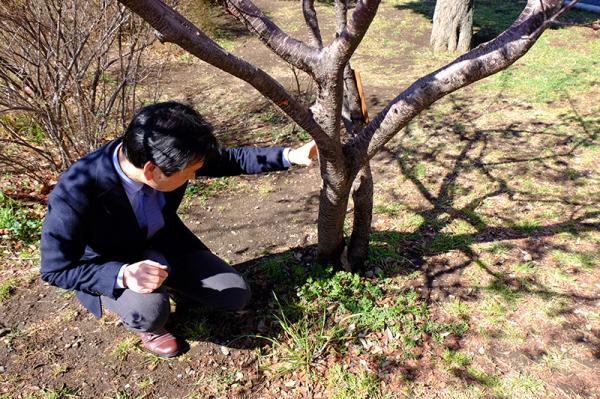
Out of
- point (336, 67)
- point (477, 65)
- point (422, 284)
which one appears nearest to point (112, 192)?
point (336, 67)

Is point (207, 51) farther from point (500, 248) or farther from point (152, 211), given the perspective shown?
point (500, 248)

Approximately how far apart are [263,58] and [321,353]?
6.58 meters

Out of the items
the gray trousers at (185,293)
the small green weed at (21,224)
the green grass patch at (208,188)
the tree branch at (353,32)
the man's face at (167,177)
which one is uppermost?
the tree branch at (353,32)

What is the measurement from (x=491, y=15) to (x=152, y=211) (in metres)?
9.35

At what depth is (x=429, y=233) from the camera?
10.9ft

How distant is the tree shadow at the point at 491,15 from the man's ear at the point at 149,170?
24.0ft

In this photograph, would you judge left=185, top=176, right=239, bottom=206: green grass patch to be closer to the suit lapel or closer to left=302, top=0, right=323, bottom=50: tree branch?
the suit lapel

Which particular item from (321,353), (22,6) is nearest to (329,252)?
(321,353)

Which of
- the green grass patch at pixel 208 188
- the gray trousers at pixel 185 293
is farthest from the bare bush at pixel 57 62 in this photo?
the gray trousers at pixel 185 293

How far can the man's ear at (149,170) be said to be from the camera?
6.07 ft

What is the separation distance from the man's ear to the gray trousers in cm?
66

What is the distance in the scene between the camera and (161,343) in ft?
7.89

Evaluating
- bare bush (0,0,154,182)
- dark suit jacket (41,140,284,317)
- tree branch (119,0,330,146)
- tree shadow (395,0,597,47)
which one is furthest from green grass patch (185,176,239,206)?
tree shadow (395,0,597,47)

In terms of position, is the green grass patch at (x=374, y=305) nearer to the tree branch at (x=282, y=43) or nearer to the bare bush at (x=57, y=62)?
the tree branch at (x=282, y=43)
